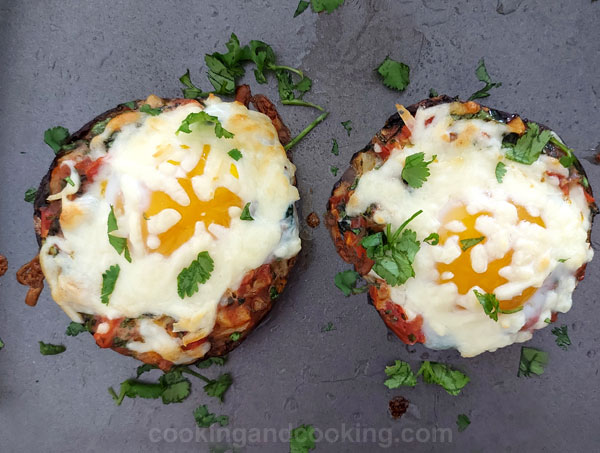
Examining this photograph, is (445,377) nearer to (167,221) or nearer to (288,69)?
(167,221)

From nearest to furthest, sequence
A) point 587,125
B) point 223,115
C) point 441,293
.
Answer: point 441,293, point 223,115, point 587,125

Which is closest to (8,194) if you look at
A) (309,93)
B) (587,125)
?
(309,93)

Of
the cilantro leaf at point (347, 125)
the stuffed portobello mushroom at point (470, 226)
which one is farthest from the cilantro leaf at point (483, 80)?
the cilantro leaf at point (347, 125)

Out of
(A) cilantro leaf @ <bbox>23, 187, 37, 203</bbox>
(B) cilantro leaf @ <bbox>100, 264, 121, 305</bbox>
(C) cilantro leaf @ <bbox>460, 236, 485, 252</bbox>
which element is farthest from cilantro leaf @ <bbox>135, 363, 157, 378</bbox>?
(C) cilantro leaf @ <bbox>460, 236, 485, 252</bbox>

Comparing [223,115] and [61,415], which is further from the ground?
[223,115]

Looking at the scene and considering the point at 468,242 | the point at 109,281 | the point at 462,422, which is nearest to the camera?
the point at 468,242

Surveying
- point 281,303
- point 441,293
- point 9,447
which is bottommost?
point 9,447

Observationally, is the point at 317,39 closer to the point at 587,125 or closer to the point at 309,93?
the point at 309,93

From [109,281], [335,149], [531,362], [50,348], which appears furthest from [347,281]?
[50,348]

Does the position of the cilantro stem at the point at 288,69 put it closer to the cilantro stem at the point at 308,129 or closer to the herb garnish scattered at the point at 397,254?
the cilantro stem at the point at 308,129
